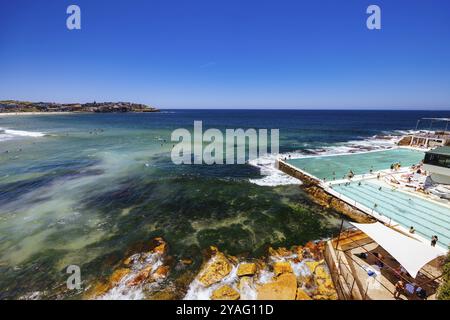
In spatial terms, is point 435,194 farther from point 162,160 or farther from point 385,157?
point 162,160

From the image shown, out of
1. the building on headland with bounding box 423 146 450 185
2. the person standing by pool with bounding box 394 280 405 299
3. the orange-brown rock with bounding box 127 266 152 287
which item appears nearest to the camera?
Result: the person standing by pool with bounding box 394 280 405 299

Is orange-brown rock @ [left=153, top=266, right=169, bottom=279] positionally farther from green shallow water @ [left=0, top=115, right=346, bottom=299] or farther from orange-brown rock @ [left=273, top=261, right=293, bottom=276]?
orange-brown rock @ [left=273, top=261, right=293, bottom=276]

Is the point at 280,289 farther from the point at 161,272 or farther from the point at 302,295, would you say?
the point at 161,272

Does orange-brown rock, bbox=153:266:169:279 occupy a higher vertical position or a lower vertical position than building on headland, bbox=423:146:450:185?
lower

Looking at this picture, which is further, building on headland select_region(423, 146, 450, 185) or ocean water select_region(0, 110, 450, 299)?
building on headland select_region(423, 146, 450, 185)

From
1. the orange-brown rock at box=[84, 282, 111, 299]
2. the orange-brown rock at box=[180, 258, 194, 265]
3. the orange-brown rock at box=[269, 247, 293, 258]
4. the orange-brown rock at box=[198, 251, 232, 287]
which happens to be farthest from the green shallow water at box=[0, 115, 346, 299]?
the orange-brown rock at box=[198, 251, 232, 287]
